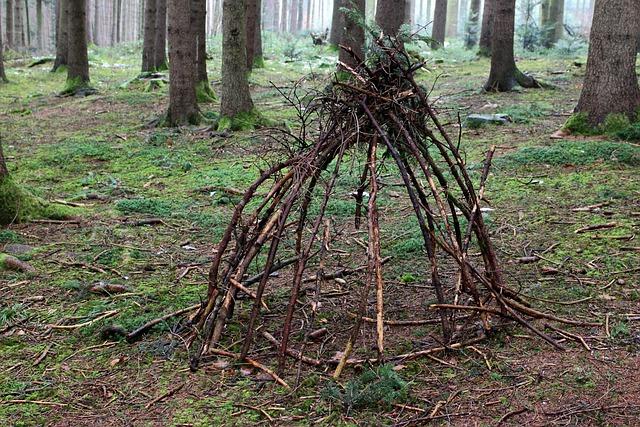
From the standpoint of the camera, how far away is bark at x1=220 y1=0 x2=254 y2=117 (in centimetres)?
1080

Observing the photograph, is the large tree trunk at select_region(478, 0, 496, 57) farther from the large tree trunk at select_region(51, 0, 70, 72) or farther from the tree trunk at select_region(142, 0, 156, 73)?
the large tree trunk at select_region(51, 0, 70, 72)

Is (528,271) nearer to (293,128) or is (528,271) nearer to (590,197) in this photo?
(590,197)

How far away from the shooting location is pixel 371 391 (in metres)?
3.37

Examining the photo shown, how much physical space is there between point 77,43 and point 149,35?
2.36 m

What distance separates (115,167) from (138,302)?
4984 millimetres

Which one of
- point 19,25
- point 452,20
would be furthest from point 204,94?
point 452,20

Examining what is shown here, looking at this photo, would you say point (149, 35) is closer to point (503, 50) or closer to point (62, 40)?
point (62, 40)

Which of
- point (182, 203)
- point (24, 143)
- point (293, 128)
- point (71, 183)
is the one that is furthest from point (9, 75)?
point (182, 203)

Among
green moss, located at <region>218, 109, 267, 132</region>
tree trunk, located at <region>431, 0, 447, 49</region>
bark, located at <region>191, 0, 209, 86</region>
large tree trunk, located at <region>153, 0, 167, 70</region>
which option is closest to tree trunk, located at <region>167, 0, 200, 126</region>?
green moss, located at <region>218, 109, 267, 132</region>

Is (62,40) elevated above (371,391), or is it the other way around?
(62,40)

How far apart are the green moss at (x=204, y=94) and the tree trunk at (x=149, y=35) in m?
4.56

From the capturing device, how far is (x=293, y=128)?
1170 centimetres

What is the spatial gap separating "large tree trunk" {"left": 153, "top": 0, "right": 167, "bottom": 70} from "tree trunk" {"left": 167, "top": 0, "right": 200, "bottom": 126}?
7.72m

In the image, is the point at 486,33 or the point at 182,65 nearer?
the point at 182,65
